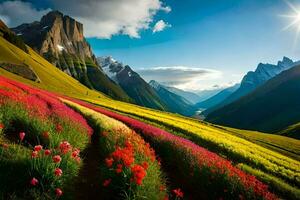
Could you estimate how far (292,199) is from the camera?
1559 centimetres

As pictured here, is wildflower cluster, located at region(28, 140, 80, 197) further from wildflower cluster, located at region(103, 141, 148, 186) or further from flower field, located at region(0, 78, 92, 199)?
wildflower cluster, located at region(103, 141, 148, 186)

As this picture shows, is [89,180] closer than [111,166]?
No

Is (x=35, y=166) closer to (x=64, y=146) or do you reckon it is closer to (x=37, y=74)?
(x=64, y=146)

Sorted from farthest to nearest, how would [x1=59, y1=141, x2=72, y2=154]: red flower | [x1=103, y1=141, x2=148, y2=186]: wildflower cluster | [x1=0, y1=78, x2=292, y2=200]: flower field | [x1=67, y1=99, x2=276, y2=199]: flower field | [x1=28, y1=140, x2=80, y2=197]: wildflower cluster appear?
[x1=67, y1=99, x2=276, y2=199]: flower field < [x1=59, y1=141, x2=72, y2=154]: red flower < [x1=0, y1=78, x2=292, y2=200]: flower field < [x1=103, y1=141, x2=148, y2=186]: wildflower cluster < [x1=28, y1=140, x2=80, y2=197]: wildflower cluster

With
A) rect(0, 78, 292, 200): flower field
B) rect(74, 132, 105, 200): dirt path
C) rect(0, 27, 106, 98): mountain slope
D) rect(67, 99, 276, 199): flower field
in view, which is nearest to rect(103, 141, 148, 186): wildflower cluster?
rect(0, 78, 292, 200): flower field

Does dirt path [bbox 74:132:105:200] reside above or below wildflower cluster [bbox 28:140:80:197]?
below

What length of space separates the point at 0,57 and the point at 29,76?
9067mm

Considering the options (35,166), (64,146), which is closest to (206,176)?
(64,146)

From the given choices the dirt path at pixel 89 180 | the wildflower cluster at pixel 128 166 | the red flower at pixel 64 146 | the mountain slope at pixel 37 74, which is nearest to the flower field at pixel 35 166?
the red flower at pixel 64 146

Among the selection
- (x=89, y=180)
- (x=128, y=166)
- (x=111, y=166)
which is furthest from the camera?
(x=89, y=180)

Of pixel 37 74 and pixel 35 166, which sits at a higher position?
pixel 37 74

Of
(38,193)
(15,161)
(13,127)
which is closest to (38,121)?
(13,127)

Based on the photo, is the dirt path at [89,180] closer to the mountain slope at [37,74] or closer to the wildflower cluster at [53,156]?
the wildflower cluster at [53,156]

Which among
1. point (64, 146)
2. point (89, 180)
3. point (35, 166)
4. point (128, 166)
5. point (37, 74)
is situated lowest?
point (89, 180)
